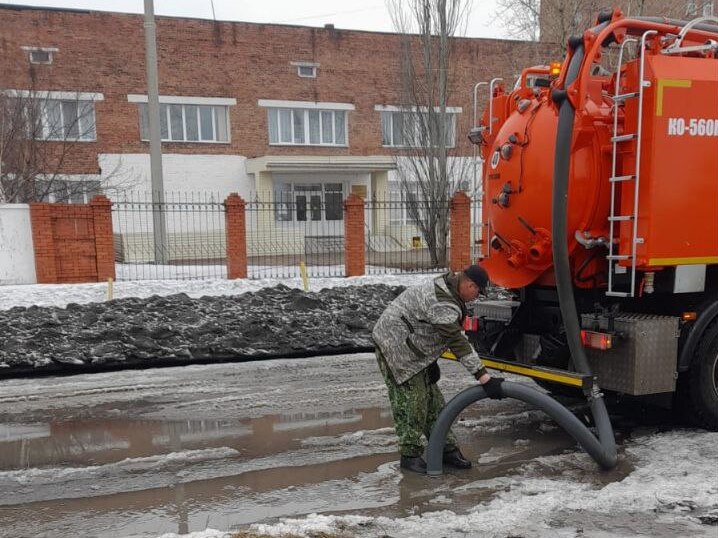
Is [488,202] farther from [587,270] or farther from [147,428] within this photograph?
[147,428]

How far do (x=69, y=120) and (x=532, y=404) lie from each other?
23.4 m

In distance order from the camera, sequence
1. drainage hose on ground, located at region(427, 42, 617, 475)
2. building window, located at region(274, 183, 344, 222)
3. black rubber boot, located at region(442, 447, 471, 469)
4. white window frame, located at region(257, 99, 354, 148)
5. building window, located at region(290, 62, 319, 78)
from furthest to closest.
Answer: building window, located at region(290, 62, 319, 78) → white window frame, located at region(257, 99, 354, 148) → building window, located at region(274, 183, 344, 222) → black rubber boot, located at region(442, 447, 471, 469) → drainage hose on ground, located at region(427, 42, 617, 475)

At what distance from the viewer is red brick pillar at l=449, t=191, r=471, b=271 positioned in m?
16.4

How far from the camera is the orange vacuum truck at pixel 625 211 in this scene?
4.74 m

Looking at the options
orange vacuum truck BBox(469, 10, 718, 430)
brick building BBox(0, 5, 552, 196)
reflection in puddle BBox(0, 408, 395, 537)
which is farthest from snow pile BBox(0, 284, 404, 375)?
brick building BBox(0, 5, 552, 196)

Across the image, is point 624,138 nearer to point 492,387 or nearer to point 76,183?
point 492,387

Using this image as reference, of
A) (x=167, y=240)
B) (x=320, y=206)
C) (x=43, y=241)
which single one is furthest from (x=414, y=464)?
(x=320, y=206)

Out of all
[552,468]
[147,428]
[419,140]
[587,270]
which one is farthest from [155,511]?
[419,140]

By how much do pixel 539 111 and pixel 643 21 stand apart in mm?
1017

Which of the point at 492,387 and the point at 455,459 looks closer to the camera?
the point at 492,387

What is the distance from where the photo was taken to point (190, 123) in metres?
25.3

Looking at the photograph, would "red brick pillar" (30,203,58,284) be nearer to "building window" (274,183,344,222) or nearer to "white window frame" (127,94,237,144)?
"white window frame" (127,94,237,144)

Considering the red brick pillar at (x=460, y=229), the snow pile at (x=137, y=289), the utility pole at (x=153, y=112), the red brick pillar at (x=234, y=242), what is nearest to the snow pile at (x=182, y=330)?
the snow pile at (x=137, y=289)

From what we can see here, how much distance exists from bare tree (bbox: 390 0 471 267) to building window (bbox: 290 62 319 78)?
5.74m
